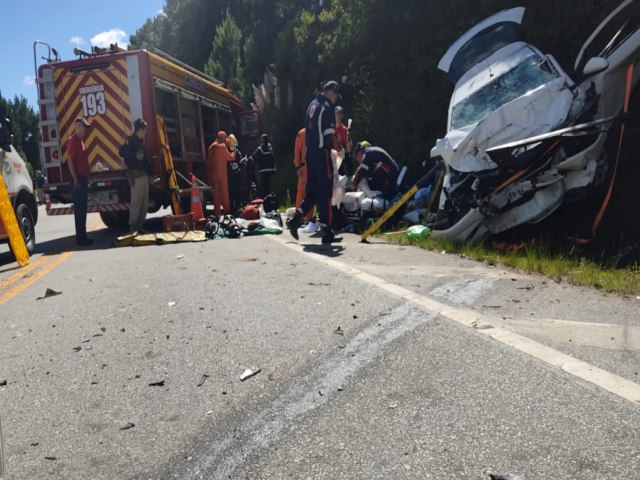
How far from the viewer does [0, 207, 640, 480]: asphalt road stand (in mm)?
2199

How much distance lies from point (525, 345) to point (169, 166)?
337 inches

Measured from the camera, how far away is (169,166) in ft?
34.5

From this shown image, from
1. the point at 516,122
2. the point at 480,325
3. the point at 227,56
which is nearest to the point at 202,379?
the point at 480,325

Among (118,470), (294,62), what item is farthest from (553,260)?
(294,62)

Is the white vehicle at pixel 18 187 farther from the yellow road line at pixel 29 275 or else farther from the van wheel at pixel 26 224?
the yellow road line at pixel 29 275

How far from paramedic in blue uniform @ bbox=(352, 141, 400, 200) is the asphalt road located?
435cm

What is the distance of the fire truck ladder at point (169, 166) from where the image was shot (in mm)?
10320

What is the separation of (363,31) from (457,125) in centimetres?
865

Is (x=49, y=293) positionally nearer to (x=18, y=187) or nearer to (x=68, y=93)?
(x=18, y=187)

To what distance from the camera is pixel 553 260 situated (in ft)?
17.7

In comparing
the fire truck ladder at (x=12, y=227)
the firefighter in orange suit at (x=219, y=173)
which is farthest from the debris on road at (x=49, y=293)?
the firefighter in orange suit at (x=219, y=173)

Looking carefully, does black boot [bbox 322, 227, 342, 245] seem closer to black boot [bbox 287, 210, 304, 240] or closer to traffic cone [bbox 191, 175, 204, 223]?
black boot [bbox 287, 210, 304, 240]

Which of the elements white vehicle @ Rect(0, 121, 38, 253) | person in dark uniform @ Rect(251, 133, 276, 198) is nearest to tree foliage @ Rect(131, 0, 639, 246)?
person in dark uniform @ Rect(251, 133, 276, 198)

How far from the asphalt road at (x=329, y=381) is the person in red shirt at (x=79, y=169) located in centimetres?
442
